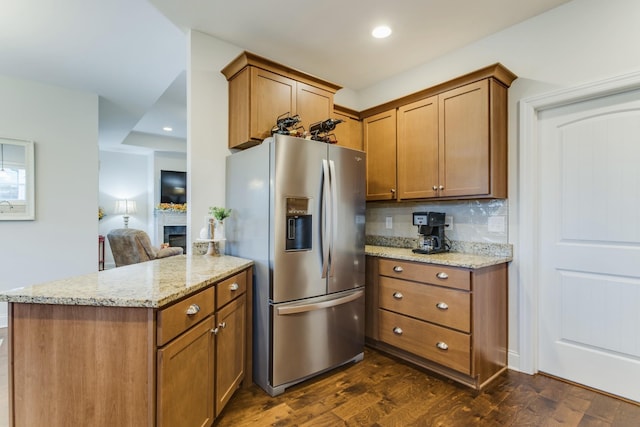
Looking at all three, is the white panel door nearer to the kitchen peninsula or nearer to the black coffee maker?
the black coffee maker

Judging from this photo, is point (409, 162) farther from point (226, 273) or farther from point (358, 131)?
point (226, 273)

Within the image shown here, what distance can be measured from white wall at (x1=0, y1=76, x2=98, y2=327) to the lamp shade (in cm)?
338

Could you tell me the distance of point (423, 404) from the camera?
6.61 ft

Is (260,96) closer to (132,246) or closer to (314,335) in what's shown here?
(314,335)

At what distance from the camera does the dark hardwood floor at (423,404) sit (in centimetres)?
183

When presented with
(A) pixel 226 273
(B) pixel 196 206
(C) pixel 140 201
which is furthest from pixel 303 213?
(C) pixel 140 201

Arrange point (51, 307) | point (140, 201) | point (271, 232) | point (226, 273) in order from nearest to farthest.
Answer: point (51, 307) → point (226, 273) → point (271, 232) → point (140, 201)

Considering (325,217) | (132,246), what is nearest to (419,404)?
(325,217)

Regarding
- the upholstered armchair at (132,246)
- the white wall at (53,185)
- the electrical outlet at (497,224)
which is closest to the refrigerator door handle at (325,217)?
the electrical outlet at (497,224)

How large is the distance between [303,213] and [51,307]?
4.67 ft

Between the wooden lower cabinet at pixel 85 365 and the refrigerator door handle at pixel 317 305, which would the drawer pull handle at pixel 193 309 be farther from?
the refrigerator door handle at pixel 317 305

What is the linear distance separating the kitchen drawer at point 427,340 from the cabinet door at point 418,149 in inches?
42.3

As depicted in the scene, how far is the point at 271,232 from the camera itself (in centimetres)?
210

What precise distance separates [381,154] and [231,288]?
1.99m
